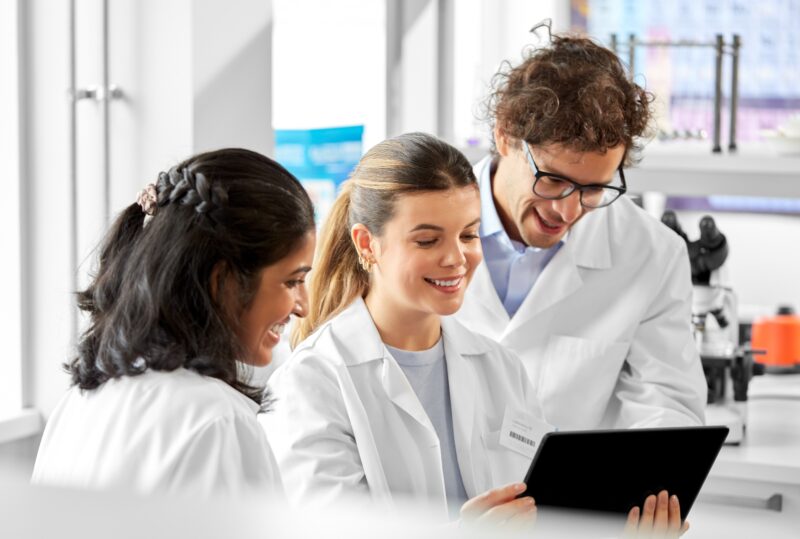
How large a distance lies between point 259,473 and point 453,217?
2.45ft

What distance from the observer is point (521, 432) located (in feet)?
5.52

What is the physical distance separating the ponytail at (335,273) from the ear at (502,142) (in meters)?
0.38

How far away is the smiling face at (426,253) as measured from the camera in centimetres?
162

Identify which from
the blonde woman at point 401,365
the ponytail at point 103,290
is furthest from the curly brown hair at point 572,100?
the ponytail at point 103,290

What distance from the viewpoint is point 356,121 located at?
331 centimetres

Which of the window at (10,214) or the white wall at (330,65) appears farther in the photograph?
the white wall at (330,65)

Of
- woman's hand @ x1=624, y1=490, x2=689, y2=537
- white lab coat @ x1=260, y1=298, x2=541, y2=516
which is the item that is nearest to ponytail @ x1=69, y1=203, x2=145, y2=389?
white lab coat @ x1=260, y1=298, x2=541, y2=516

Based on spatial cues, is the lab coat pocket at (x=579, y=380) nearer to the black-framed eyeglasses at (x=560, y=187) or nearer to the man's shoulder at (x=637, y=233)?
the man's shoulder at (x=637, y=233)

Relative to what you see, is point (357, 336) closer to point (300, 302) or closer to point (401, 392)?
point (401, 392)

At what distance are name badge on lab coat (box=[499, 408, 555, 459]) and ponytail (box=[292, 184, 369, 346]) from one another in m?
0.32

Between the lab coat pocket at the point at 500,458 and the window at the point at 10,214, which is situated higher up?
the window at the point at 10,214

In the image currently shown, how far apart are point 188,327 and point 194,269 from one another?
2.4 inches

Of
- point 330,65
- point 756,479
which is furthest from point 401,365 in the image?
point 330,65

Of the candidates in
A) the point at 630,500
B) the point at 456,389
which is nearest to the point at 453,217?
the point at 456,389
